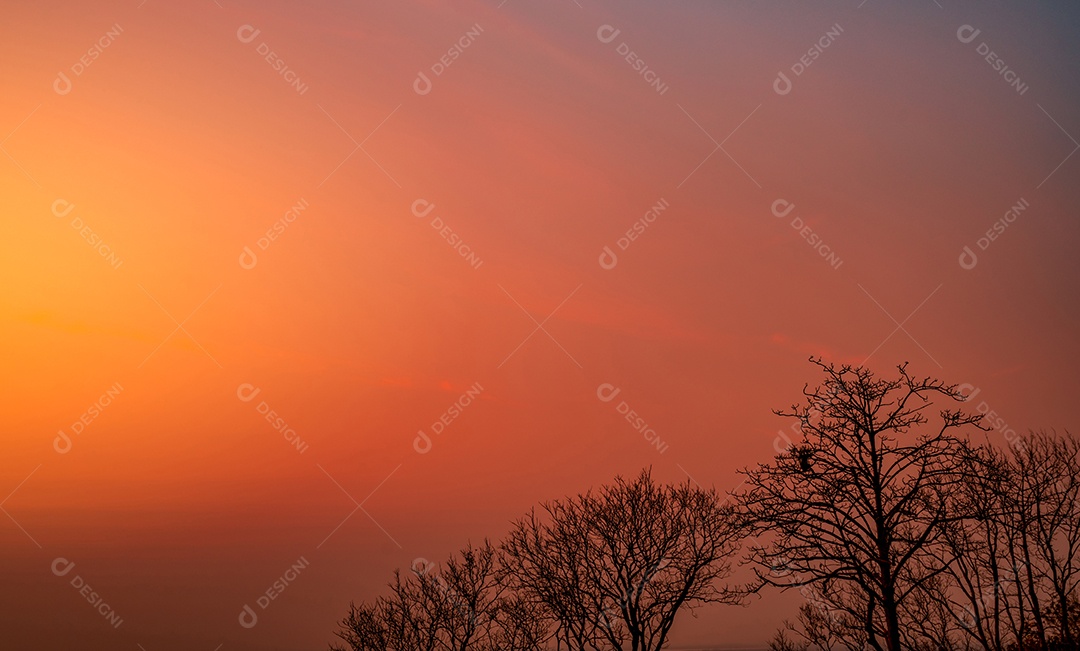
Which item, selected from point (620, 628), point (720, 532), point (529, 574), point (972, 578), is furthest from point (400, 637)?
point (972, 578)

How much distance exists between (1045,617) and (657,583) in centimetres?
1687

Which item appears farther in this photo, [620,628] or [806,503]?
[620,628]

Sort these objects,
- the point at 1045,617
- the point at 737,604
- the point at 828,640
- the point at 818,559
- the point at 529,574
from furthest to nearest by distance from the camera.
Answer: the point at 828,640
the point at 529,574
the point at 737,604
the point at 1045,617
the point at 818,559

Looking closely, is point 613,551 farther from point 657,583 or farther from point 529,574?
point 529,574

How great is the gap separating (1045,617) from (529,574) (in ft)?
79.1

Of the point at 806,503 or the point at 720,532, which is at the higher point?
the point at 720,532

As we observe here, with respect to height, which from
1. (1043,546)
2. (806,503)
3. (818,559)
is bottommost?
(818,559)

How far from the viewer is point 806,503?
16.5m

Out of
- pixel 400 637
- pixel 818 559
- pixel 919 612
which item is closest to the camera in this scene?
pixel 818 559

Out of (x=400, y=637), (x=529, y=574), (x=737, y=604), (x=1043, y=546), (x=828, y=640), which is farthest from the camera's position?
(x=400, y=637)

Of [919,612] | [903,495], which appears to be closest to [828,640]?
[919,612]

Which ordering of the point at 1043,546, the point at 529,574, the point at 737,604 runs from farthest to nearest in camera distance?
the point at 529,574, the point at 737,604, the point at 1043,546

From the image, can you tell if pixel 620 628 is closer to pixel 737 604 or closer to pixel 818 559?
pixel 737 604

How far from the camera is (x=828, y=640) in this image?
54.9m
